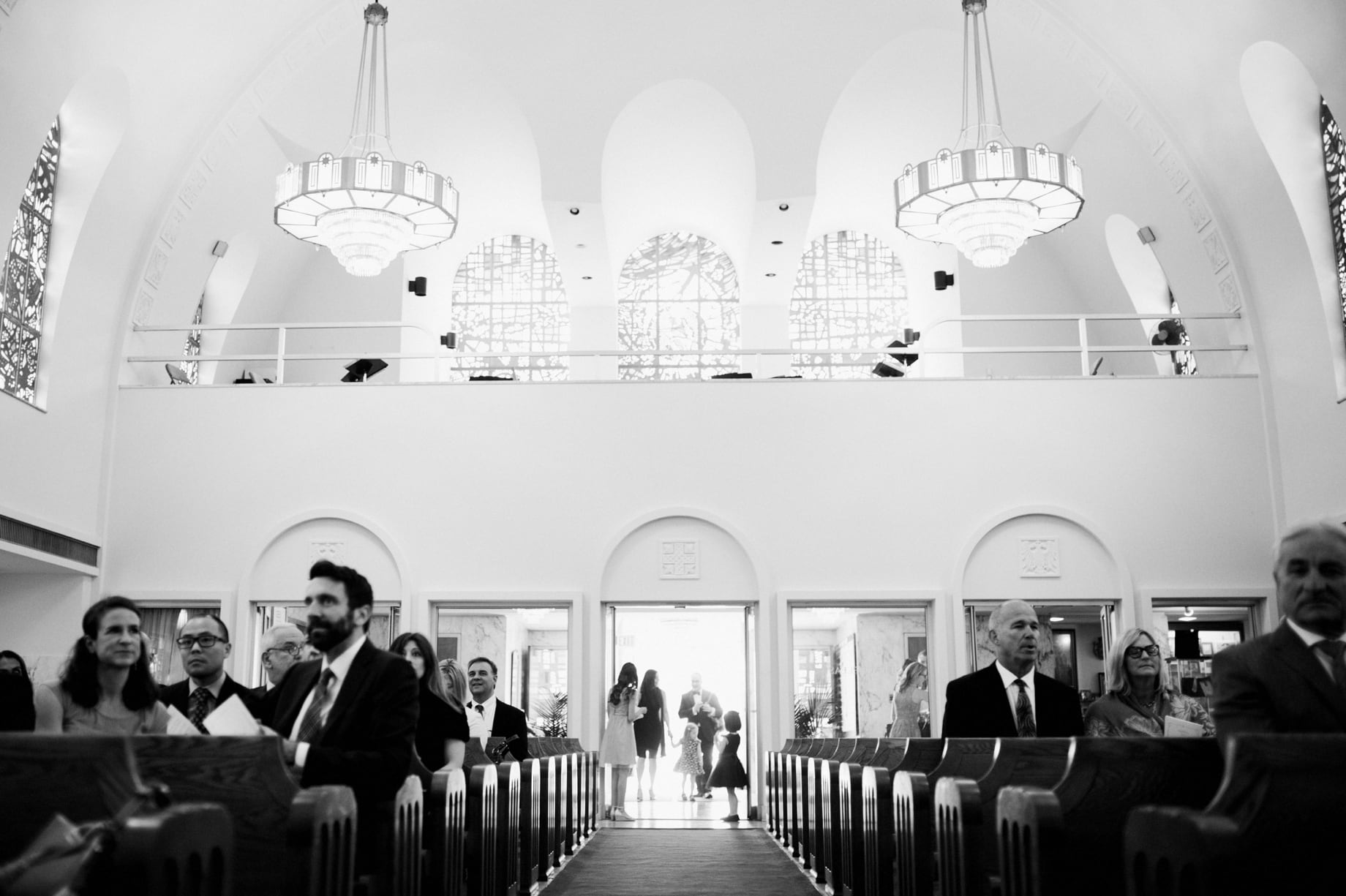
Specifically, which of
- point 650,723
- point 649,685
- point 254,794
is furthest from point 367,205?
point 254,794

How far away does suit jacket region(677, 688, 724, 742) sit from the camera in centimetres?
1577

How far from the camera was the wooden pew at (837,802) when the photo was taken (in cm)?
606

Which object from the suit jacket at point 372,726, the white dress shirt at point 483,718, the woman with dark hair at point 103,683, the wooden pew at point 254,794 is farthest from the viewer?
the white dress shirt at point 483,718

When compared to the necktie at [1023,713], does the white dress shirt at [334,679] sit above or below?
above

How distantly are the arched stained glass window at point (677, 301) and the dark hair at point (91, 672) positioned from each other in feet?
42.7

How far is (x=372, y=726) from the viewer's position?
12.4 ft

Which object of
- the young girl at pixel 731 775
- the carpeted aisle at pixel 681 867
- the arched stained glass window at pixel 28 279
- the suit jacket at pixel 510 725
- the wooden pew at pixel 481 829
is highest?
the arched stained glass window at pixel 28 279

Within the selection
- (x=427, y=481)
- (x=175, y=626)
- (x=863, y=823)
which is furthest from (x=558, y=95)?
(x=863, y=823)

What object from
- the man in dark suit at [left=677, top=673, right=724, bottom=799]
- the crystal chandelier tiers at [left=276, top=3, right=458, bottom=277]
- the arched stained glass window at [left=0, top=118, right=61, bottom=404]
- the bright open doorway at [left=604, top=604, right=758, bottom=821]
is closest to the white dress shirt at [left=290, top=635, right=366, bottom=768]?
the crystal chandelier tiers at [left=276, top=3, right=458, bottom=277]

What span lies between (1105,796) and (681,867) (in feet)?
17.3

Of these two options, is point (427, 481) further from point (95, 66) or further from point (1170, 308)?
point (1170, 308)

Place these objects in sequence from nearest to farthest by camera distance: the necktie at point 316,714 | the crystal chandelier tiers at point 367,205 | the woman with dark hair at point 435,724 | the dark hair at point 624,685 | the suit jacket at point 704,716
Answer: the necktie at point 316,714
the woman with dark hair at point 435,724
the crystal chandelier tiers at point 367,205
the dark hair at point 624,685
the suit jacket at point 704,716

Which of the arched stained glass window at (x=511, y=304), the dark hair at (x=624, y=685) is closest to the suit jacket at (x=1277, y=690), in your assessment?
the dark hair at (x=624, y=685)

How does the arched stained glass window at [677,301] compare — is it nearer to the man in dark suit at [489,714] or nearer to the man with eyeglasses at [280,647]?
the man in dark suit at [489,714]
